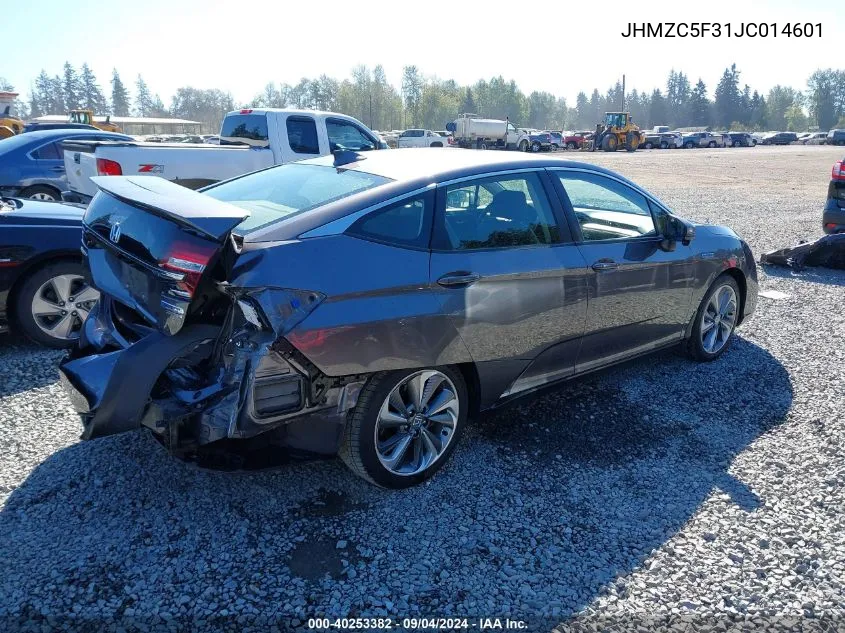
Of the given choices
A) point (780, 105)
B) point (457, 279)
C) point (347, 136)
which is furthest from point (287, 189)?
point (780, 105)

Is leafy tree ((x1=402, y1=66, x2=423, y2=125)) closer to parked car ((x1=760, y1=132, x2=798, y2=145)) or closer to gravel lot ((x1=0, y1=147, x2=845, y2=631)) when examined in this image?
parked car ((x1=760, y1=132, x2=798, y2=145))

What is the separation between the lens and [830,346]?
18.2ft

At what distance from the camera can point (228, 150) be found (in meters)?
9.16

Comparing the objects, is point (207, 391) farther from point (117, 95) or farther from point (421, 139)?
point (117, 95)

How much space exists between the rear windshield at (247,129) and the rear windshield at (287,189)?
652 centimetres

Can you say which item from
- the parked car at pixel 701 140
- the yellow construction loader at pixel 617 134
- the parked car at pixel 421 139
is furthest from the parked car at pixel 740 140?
the parked car at pixel 421 139

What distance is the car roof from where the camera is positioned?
3.44 metres

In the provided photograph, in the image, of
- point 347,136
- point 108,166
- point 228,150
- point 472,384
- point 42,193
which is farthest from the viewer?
point 347,136

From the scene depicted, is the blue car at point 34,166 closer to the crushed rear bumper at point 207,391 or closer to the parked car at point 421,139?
the crushed rear bumper at point 207,391

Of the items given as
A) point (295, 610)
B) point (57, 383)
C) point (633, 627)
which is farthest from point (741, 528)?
point (57, 383)

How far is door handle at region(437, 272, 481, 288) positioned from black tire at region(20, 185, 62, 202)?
924 cm

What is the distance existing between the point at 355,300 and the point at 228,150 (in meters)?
7.09

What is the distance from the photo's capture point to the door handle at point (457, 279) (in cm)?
318

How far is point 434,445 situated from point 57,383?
9.16 feet
